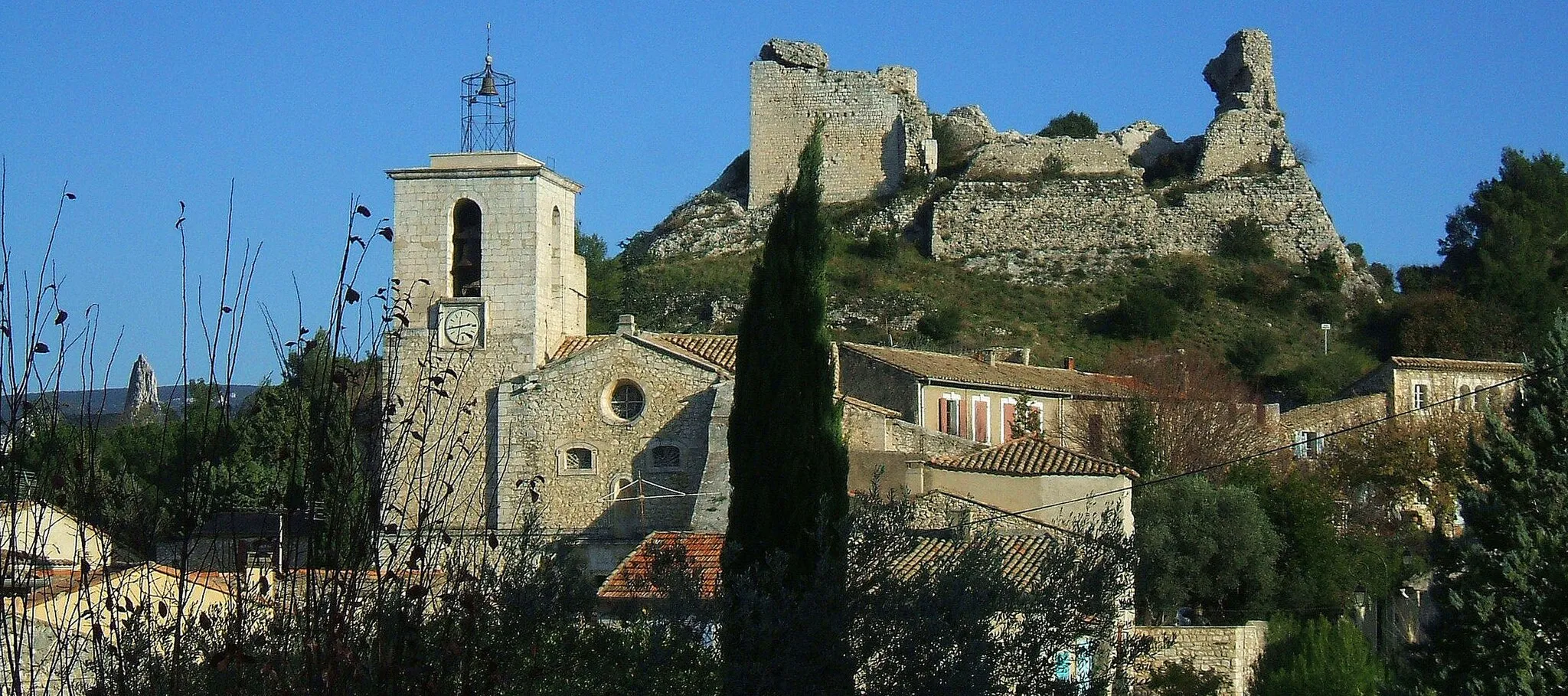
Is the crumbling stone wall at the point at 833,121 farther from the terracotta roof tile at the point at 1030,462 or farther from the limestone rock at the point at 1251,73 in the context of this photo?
the terracotta roof tile at the point at 1030,462

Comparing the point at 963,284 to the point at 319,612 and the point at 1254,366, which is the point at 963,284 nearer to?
the point at 1254,366

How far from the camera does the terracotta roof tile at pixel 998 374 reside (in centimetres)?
3691

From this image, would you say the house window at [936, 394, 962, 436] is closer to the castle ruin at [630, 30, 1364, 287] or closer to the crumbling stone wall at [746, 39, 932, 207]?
the castle ruin at [630, 30, 1364, 287]

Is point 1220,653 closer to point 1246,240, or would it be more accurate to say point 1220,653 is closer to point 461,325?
point 461,325

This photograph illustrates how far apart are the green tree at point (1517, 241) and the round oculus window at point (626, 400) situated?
3587cm

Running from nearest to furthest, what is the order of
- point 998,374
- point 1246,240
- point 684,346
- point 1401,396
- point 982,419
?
point 684,346 → point 982,419 → point 998,374 → point 1401,396 → point 1246,240

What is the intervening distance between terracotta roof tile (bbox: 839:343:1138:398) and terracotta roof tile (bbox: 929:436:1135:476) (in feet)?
22.5

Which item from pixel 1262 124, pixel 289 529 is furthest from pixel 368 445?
pixel 1262 124

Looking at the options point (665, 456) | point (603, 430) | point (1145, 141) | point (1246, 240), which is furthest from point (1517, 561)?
point (1145, 141)

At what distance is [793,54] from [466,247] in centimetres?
3650

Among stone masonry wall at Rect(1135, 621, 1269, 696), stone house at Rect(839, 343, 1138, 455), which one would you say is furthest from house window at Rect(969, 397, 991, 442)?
stone masonry wall at Rect(1135, 621, 1269, 696)

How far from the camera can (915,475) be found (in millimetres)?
28250

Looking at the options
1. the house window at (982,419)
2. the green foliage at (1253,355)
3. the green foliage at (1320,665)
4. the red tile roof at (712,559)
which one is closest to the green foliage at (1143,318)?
the green foliage at (1253,355)

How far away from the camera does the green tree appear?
59.7 metres
